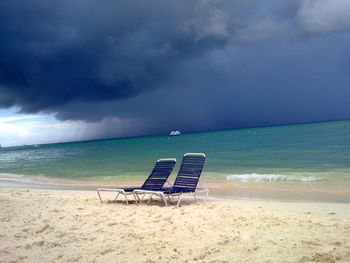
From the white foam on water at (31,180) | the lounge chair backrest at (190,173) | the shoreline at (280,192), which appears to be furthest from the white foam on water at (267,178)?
the white foam on water at (31,180)

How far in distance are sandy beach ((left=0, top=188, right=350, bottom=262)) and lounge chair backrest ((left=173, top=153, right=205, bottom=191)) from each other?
1.28m

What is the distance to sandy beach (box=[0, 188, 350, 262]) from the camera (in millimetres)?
4051

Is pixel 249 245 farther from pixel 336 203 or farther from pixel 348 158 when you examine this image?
pixel 348 158

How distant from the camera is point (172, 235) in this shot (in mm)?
4887

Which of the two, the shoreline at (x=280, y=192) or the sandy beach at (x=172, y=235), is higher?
the sandy beach at (x=172, y=235)

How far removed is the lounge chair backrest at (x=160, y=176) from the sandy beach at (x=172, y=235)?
1.55 meters

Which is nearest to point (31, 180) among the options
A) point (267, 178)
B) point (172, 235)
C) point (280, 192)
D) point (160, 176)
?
point (160, 176)

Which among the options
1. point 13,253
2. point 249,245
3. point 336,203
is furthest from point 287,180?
point 13,253

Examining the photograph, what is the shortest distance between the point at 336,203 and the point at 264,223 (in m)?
3.27

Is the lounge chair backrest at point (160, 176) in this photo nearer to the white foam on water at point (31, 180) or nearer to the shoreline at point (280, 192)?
the shoreline at point (280, 192)

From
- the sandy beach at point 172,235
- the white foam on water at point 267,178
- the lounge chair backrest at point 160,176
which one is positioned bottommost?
the white foam on water at point 267,178

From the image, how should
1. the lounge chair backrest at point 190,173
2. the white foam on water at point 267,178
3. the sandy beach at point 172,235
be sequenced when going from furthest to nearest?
the white foam on water at point 267,178 < the lounge chair backrest at point 190,173 < the sandy beach at point 172,235

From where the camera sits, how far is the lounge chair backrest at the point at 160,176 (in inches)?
332

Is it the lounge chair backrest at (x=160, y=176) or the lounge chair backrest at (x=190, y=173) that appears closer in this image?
the lounge chair backrest at (x=190, y=173)
